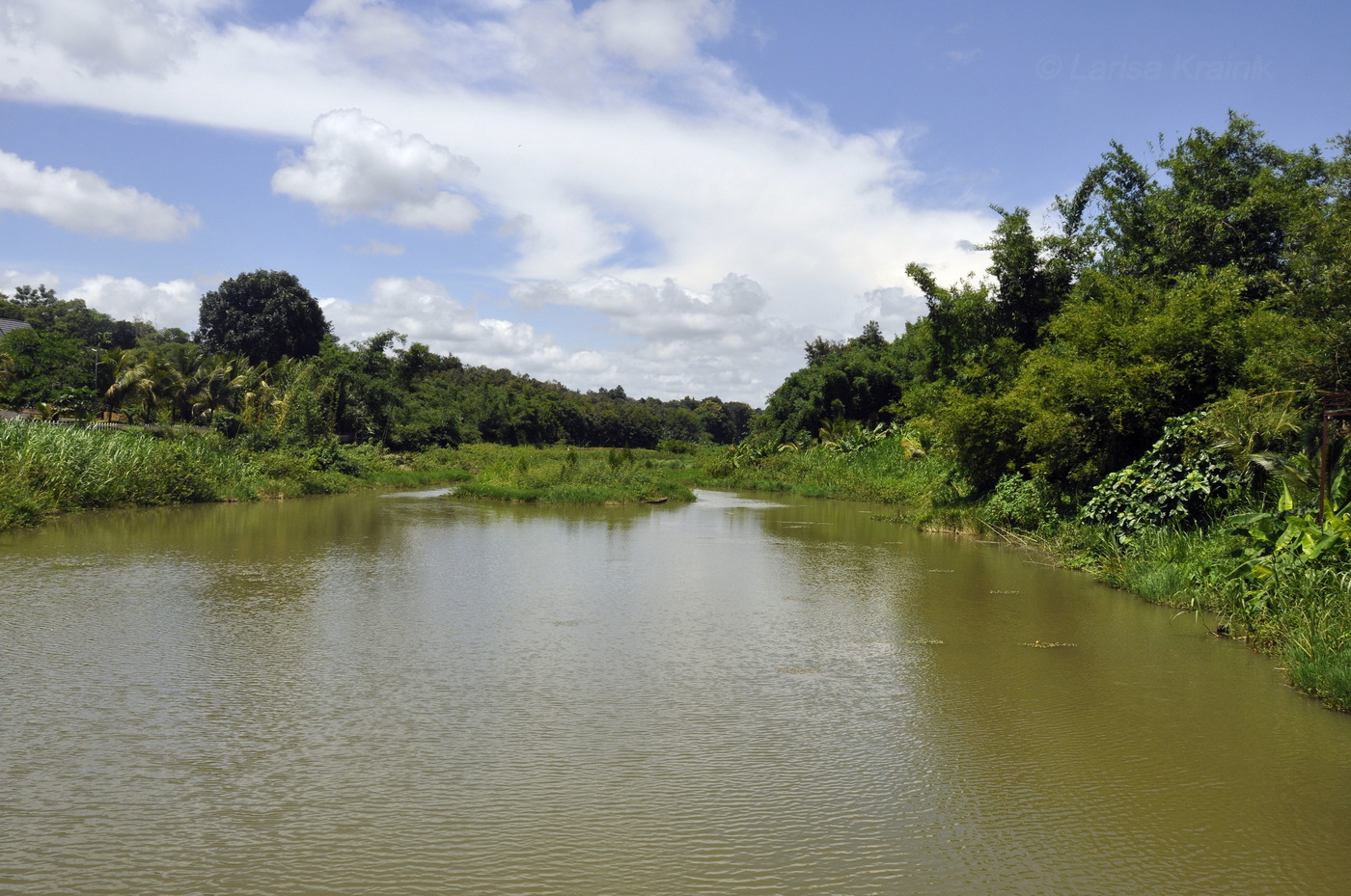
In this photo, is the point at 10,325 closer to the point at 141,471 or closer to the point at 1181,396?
the point at 141,471

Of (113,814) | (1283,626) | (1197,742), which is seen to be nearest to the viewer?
(113,814)

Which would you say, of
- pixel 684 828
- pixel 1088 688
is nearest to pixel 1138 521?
pixel 1088 688

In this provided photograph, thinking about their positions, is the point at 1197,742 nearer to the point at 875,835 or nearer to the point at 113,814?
the point at 875,835

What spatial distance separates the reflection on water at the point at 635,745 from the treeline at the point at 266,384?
21.1 meters

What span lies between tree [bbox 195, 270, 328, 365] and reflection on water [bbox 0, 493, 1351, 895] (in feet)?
131

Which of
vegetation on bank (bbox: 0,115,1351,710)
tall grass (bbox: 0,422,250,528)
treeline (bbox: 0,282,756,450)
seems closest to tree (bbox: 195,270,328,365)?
treeline (bbox: 0,282,756,450)

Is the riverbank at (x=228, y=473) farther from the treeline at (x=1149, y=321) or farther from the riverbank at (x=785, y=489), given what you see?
the treeline at (x=1149, y=321)

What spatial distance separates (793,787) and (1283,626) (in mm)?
5606

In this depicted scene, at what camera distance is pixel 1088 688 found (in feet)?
23.3

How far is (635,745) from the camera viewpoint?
5.56 meters

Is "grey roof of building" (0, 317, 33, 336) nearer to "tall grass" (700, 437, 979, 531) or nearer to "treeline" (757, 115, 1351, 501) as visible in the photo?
"tall grass" (700, 437, 979, 531)

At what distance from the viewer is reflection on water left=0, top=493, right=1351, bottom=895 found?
406 cm

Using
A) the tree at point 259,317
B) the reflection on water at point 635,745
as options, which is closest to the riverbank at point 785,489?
the reflection on water at point 635,745

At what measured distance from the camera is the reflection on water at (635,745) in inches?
160
